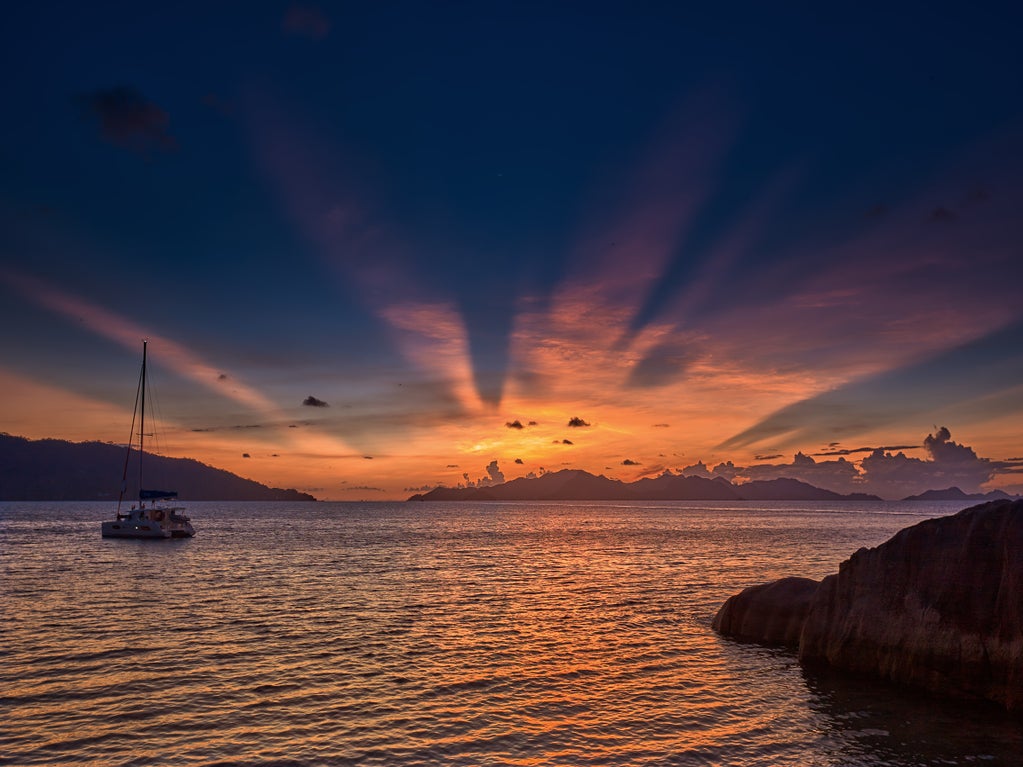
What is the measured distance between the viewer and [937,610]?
70.5 ft

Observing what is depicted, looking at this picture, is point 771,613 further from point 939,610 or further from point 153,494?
point 153,494

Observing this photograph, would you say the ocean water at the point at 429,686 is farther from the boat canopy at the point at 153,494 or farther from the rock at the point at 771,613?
the boat canopy at the point at 153,494

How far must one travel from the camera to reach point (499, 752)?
17.0 m

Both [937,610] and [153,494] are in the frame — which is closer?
[937,610]

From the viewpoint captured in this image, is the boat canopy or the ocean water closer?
the ocean water

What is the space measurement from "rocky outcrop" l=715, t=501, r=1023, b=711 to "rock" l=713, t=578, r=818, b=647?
103 inches

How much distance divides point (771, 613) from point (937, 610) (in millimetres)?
8940

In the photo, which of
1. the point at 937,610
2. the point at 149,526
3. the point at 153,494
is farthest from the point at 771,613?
the point at 153,494

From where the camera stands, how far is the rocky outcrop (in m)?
20.0

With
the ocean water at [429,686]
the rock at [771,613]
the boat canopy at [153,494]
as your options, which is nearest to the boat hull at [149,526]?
the boat canopy at [153,494]

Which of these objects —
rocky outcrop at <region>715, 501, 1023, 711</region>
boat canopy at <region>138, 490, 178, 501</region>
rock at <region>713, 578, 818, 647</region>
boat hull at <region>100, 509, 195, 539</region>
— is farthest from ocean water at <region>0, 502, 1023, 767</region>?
boat canopy at <region>138, 490, 178, 501</region>

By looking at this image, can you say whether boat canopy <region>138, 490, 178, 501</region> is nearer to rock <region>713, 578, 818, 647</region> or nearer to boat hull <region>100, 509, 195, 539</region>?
boat hull <region>100, 509, 195, 539</region>

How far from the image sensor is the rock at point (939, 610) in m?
20.0

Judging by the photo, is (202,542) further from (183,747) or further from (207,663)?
(183,747)
